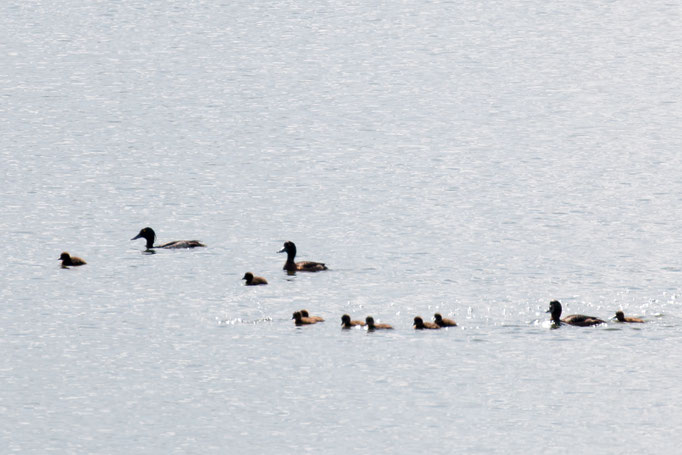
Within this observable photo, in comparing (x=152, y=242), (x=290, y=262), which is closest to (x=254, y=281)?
(x=290, y=262)

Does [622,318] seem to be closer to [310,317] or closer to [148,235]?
[310,317]

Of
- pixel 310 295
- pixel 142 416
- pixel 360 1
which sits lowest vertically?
pixel 142 416

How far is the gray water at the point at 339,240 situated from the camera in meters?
31.4

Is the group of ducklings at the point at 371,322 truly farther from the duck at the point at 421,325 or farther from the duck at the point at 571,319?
the duck at the point at 571,319

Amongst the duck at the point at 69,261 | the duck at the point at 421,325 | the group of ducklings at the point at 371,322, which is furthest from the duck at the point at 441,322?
the duck at the point at 69,261

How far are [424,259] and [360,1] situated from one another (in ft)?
254

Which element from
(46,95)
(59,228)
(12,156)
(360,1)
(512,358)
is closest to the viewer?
(512,358)

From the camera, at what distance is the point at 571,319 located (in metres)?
37.2

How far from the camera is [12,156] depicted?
6228 centimetres

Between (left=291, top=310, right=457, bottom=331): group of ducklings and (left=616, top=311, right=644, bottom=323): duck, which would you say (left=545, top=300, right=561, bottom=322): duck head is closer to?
(left=616, top=311, right=644, bottom=323): duck

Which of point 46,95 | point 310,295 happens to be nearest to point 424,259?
point 310,295

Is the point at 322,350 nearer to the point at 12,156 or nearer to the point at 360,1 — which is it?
the point at 12,156

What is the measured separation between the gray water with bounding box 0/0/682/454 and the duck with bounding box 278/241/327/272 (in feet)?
1.21

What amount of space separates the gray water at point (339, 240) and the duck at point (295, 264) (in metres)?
0.37
